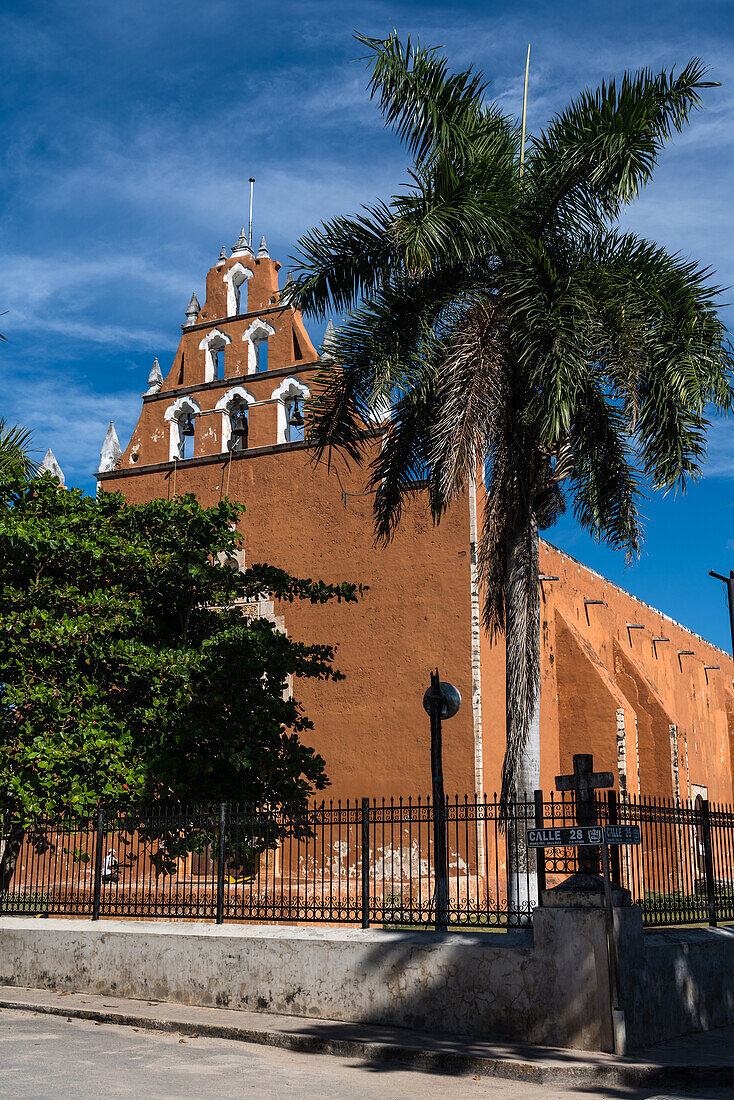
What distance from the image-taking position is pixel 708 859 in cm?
983

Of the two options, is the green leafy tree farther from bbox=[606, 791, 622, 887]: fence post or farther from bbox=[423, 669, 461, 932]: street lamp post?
bbox=[606, 791, 622, 887]: fence post

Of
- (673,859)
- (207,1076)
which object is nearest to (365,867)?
(207,1076)

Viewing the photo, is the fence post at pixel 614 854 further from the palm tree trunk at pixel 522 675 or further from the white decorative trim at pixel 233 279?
the white decorative trim at pixel 233 279

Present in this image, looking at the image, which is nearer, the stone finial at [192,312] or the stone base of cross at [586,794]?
the stone base of cross at [586,794]

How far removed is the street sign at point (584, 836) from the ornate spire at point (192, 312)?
1711cm

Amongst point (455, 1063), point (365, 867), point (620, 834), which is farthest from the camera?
point (365, 867)

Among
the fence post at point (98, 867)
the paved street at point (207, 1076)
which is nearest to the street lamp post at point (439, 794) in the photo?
the paved street at point (207, 1076)

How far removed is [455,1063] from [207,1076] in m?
1.78

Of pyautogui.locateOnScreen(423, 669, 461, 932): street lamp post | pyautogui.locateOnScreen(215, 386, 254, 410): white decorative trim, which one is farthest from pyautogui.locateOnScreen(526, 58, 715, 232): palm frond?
pyautogui.locateOnScreen(215, 386, 254, 410): white decorative trim

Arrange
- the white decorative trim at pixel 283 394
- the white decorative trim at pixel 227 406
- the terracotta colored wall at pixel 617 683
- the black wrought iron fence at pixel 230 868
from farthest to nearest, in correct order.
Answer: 1. the terracotta colored wall at pixel 617 683
2. the white decorative trim at pixel 227 406
3. the white decorative trim at pixel 283 394
4. the black wrought iron fence at pixel 230 868

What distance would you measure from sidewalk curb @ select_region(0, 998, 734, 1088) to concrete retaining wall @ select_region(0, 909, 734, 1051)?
62 centimetres

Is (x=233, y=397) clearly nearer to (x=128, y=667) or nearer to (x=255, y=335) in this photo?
(x=255, y=335)

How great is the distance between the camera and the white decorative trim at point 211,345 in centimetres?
2266

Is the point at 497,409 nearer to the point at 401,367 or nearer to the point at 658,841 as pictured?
the point at 401,367
